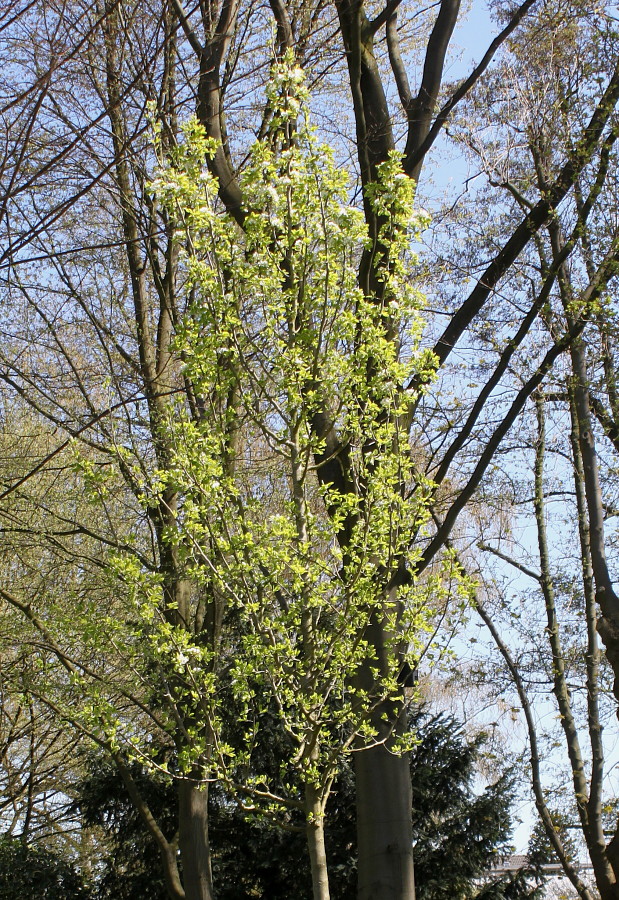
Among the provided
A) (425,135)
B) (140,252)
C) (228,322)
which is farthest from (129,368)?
(228,322)

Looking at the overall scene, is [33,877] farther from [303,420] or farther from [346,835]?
[303,420]

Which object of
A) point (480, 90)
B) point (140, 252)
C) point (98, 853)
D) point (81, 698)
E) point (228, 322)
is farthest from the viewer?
point (98, 853)

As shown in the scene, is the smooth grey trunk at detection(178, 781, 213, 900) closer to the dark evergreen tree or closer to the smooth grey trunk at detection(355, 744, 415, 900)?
the dark evergreen tree

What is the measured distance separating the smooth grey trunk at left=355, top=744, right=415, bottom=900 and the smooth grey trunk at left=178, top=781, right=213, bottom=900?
2.62m

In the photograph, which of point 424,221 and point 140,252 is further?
point 140,252

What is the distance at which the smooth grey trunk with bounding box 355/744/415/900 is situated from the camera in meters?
4.79

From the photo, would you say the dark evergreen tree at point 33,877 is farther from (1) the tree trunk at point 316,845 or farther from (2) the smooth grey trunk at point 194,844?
(1) the tree trunk at point 316,845

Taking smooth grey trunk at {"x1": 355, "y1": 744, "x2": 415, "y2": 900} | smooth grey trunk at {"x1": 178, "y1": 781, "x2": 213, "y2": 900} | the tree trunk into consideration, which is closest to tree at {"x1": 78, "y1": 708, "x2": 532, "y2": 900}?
smooth grey trunk at {"x1": 178, "y1": 781, "x2": 213, "y2": 900}

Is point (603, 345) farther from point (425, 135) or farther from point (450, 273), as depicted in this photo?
point (425, 135)

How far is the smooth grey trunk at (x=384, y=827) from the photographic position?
4789 mm

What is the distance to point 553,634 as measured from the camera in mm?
9672

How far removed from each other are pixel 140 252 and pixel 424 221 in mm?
5121

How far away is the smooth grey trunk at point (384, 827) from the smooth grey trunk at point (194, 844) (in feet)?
8.60

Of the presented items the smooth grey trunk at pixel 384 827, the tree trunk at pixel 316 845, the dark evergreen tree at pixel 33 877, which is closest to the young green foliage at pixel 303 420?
the tree trunk at pixel 316 845
